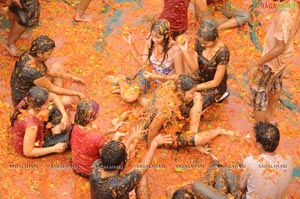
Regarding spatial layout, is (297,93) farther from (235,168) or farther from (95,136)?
(95,136)

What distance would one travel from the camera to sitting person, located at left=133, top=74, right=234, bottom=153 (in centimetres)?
604

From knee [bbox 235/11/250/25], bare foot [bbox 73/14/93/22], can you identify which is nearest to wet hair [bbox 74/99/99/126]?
bare foot [bbox 73/14/93/22]

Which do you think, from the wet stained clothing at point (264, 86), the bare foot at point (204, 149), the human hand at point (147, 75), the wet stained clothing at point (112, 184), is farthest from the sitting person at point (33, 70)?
the wet stained clothing at point (264, 86)

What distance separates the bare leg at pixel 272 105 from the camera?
687 centimetres

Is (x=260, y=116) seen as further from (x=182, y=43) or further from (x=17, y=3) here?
(x=17, y=3)

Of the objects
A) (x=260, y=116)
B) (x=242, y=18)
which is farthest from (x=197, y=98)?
(x=242, y=18)

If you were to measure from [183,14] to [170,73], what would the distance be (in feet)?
3.62

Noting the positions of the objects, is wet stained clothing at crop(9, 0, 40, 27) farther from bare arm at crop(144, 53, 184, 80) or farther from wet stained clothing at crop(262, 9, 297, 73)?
wet stained clothing at crop(262, 9, 297, 73)

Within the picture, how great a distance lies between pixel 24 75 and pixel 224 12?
4.19m

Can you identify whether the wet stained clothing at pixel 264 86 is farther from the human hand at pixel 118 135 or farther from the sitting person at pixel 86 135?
the sitting person at pixel 86 135

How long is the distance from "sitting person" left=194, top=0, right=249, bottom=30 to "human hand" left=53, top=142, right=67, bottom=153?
357 cm

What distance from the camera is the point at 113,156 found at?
16.3ft

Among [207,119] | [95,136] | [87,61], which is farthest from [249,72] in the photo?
[95,136]

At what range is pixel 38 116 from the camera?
5.86 meters
